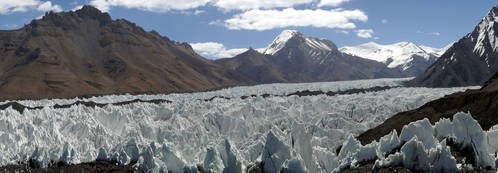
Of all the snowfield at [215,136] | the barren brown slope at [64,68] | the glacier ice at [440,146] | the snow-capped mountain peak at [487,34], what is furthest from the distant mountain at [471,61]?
the glacier ice at [440,146]

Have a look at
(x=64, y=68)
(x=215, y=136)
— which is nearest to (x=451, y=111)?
(x=215, y=136)

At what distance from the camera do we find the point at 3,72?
543 feet

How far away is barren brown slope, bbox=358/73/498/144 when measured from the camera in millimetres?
39253

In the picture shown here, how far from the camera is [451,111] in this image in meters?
43.4

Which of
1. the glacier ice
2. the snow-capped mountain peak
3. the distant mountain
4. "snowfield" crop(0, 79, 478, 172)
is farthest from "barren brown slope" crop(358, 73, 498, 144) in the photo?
the snow-capped mountain peak

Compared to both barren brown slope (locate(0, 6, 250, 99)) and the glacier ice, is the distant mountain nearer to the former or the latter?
barren brown slope (locate(0, 6, 250, 99))

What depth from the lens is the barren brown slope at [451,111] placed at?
39253 millimetres

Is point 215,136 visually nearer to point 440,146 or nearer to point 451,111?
point 451,111

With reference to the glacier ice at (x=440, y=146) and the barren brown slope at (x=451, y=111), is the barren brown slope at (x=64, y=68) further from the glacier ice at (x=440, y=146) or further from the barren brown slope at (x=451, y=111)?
the glacier ice at (x=440, y=146)

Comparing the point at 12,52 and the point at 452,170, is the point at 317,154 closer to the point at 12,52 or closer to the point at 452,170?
the point at 452,170

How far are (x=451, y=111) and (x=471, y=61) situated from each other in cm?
11381

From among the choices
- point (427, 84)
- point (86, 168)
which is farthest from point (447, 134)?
point (427, 84)

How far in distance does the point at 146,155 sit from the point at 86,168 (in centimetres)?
488

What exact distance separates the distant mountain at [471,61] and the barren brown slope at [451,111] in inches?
3712
